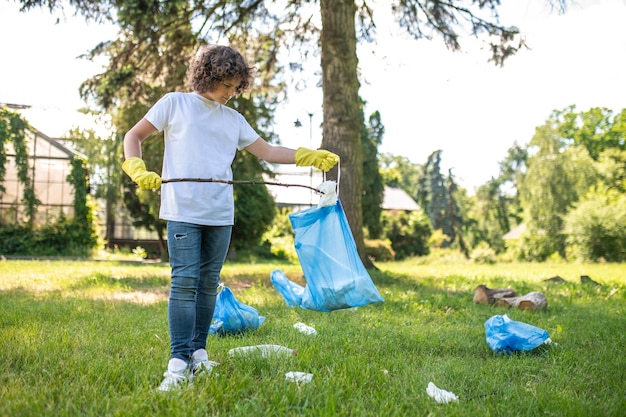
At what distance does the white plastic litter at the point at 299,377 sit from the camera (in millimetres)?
2406

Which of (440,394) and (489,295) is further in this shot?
(489,295)

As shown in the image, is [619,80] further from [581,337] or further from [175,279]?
[175,279]

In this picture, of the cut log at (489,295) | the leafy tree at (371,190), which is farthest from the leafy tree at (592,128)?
the cut log at (489,295)

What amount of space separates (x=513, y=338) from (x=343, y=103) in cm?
506

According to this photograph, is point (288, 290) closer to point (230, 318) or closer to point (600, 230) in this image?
point (230, 318)

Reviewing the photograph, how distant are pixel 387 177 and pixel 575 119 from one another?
1383 cm

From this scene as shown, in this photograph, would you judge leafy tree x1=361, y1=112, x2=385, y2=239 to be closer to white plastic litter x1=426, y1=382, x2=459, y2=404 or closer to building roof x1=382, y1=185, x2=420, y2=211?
building roof x1=382, y1=185, x2=420, y2=211

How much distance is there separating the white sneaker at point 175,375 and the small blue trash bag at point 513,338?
5.97ft

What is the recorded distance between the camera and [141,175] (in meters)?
2.57

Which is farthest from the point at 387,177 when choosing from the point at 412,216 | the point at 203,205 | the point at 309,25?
the point at 203,205

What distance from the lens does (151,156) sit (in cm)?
1526

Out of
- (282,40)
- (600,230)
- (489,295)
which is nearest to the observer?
(489,295)

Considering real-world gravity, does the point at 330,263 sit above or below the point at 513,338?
above

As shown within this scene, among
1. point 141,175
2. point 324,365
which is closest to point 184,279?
point 141,175
